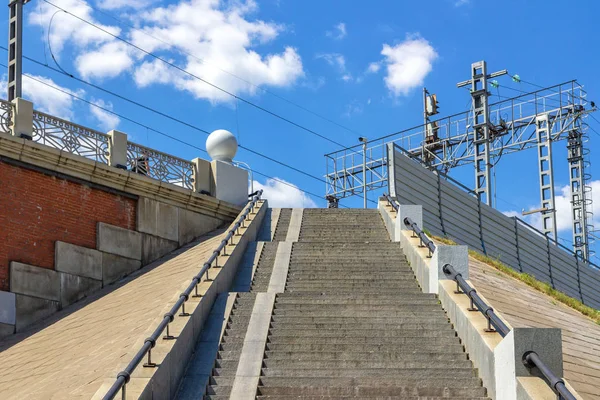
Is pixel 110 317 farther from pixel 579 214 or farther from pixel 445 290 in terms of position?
pixel 579 214

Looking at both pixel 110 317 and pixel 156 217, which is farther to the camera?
pixel 156 217

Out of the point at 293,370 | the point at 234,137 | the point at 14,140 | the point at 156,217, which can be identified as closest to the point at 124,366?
the point at 293,370

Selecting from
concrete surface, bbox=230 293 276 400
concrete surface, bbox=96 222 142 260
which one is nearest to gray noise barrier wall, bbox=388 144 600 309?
concrete surface, bbox=96 222 142 260

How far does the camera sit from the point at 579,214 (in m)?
40.8

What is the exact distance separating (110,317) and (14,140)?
5.33 meters

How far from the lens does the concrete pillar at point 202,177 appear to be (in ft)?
72.9

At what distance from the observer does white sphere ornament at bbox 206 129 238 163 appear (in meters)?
23.0

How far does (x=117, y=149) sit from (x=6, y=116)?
2.90 metres

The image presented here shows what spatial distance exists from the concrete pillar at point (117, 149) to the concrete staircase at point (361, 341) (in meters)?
6.25

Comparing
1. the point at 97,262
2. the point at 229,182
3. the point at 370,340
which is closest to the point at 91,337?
the point at 370,340

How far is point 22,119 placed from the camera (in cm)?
1823

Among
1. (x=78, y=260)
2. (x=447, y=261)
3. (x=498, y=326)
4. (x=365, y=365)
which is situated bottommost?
(x=365, y=365)

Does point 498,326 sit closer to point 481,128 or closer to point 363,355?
point 363,355

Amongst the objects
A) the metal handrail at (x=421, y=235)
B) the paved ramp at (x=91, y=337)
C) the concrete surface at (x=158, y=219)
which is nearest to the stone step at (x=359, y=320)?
the paved ramp at (x=91, y=337)
